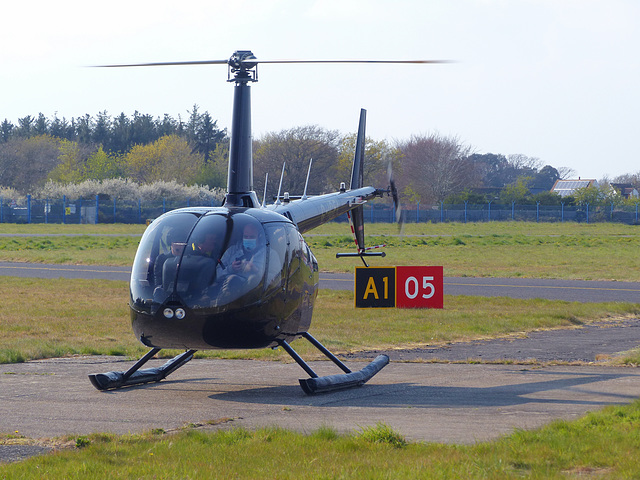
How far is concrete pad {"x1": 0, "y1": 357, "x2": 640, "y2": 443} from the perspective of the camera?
25.9ft

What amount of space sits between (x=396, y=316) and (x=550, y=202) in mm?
70884

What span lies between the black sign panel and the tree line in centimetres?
4963

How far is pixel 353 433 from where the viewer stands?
23.9 ft

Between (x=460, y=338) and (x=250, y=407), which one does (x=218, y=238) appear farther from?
(x=460, y=338)

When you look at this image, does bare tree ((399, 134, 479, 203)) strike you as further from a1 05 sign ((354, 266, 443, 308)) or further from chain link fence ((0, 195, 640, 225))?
a1 05 sign ((354, 266, 443, 308))

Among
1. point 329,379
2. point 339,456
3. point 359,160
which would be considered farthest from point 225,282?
point 359,160

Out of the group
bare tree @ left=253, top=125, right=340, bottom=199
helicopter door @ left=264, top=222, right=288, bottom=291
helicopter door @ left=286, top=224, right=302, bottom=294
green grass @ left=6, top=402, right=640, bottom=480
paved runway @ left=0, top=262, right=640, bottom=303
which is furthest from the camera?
bare tree @ left=253, top=125, right=340, bottom=199

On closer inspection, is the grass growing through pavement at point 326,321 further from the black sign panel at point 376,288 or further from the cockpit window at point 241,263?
the cockpit window at point 241,263

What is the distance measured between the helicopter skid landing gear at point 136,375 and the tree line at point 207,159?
57481 millimetres

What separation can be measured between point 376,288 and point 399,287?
83cm

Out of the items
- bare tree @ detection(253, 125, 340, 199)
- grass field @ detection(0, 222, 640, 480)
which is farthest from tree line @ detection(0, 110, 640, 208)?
grass field @ detection(0, 222, 640, 480)

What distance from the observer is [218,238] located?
9.30 metres

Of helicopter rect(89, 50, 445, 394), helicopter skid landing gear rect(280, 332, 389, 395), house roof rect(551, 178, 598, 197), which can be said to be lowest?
helicopter skid landing gear rect(280, 332, 389, 395)

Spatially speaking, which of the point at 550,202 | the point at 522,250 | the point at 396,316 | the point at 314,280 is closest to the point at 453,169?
the point at 550,202
